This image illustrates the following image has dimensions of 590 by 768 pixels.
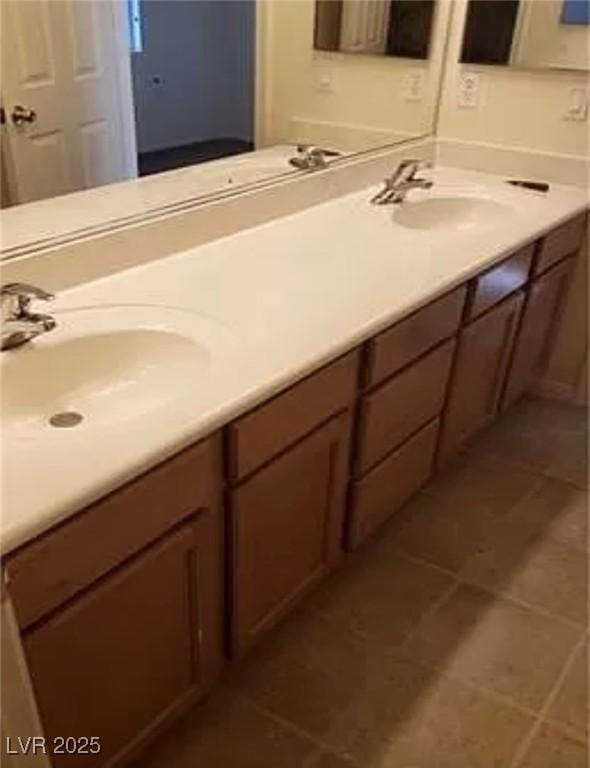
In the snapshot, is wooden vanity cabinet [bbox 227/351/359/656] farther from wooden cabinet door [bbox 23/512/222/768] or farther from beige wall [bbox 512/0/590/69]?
beige wall [bbox 512/0/590/69]

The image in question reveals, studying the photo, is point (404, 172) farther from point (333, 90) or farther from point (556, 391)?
point (556, 391)

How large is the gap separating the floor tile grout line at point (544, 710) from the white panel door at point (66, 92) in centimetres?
148

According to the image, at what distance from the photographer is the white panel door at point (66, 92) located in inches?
51.5

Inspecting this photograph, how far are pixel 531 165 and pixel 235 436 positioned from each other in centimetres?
179

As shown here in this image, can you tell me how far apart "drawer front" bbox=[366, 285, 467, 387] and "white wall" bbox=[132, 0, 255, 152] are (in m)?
0.64

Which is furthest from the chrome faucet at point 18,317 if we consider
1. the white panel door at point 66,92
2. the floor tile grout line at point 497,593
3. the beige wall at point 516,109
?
the beige wall at point 516,109

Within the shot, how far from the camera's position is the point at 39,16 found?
4.29 ft

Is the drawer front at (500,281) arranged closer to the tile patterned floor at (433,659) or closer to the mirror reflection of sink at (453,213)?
the mirror reflection of sink at (453,213)

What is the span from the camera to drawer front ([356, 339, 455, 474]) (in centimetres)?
161

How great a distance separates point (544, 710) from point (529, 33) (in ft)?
6.66

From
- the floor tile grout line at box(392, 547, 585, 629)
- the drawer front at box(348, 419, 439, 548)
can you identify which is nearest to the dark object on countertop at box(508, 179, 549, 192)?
the drawer front at box(348, 419, 439, 548)

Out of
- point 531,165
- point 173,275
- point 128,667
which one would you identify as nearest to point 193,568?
point 128,667

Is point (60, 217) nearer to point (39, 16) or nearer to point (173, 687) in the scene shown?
point (39, 16)

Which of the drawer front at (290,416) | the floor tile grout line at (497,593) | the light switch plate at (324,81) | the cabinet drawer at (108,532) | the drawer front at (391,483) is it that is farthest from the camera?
the light switch plate at (324,81)
